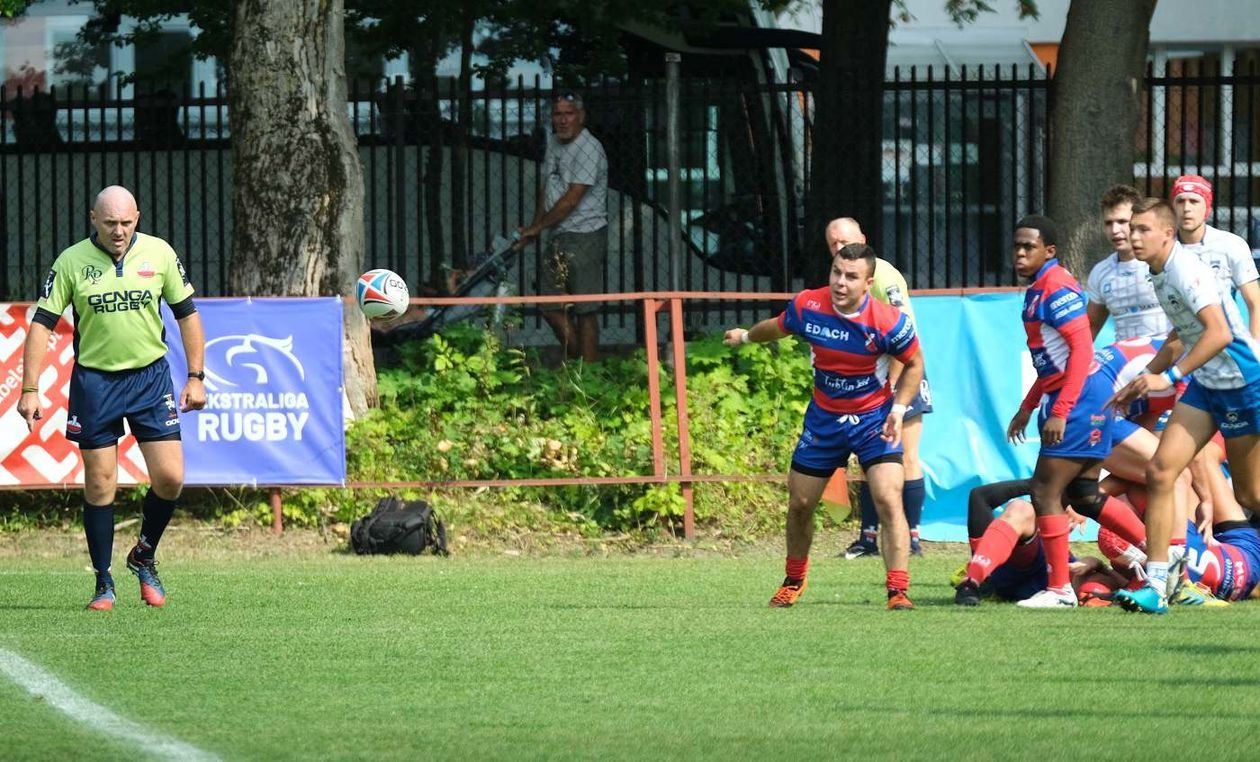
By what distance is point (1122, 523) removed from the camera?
972 centimetres

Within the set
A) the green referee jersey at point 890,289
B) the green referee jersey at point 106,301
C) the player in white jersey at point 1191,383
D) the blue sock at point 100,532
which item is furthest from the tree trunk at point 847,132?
the blue sock at point 100,532

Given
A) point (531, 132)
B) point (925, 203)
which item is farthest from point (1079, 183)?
point (531, 132)

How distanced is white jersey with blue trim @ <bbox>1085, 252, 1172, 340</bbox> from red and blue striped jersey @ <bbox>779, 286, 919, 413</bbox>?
2.46 meters

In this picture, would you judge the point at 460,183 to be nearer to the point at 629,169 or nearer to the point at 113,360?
the point at 629,169

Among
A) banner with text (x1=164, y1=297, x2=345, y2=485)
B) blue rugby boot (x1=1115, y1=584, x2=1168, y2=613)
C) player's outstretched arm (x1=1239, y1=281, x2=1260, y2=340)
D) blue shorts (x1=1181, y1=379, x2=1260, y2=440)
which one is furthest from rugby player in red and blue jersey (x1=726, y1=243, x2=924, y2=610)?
banner with text (x1=164, y1=297, x2=345, y2=485)

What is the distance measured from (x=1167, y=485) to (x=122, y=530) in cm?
767

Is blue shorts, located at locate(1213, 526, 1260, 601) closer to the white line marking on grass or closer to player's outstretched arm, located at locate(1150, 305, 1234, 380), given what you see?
player's outstretched arm, located at locate(1150, 305, 1234, 380)

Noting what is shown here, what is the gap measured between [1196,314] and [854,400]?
1.64 m

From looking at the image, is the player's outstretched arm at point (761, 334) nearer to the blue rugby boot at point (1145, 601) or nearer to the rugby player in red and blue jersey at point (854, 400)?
the rugby player in red and blue jersey at point (854, 400)

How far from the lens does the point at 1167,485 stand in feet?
29.5

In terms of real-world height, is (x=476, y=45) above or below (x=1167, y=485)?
above

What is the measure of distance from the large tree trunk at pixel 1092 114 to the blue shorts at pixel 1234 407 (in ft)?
19.4

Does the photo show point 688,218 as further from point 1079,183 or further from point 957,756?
point 957,756

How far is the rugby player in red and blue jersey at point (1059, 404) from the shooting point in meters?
9.33
